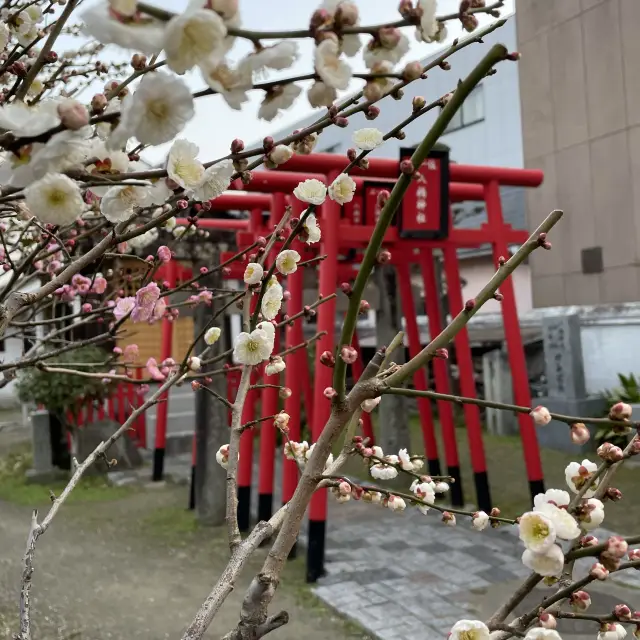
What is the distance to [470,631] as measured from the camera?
1070 mm

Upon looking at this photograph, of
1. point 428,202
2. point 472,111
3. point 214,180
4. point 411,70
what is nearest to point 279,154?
point 214,180

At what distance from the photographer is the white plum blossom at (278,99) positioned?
942 mm

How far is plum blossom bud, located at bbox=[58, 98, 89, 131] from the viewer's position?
739 mm

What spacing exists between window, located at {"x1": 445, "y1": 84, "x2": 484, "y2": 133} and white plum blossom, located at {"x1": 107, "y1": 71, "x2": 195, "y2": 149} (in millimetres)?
16277

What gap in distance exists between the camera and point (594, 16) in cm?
984

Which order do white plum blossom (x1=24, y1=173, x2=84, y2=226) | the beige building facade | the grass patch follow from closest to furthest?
white plum blossom (x1=24, y1=173, x2=84, y2=226) → the grass patch → the beige building facade

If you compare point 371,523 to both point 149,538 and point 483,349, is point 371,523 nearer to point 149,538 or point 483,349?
point 149,538

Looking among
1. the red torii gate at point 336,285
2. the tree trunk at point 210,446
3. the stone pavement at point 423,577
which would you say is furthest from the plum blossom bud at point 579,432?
the tree trunk at point 210,446

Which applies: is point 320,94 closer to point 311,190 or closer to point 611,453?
point 311,190

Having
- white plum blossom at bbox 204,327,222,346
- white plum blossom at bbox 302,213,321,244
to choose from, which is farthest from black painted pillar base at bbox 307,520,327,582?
white plum blossom at bbox 302,213,321,244

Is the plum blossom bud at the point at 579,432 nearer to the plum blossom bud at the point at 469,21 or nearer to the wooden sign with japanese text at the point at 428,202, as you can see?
the plum blossom bud at the point at 469,21

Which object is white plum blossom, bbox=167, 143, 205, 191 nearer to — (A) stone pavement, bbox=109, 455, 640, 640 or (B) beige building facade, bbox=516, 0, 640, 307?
(A) stone pavement, bbox=109, 455, 640, 640

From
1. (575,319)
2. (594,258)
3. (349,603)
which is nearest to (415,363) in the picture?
(349,603)

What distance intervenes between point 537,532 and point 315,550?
3967mm
